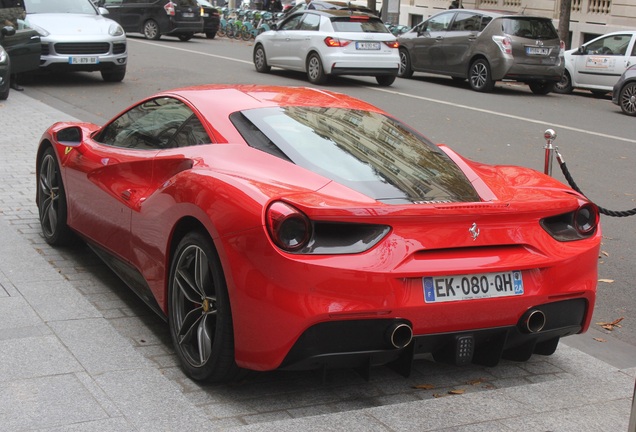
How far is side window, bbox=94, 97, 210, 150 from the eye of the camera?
5500 millimetres

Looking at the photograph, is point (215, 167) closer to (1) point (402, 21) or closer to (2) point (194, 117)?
(2) point (194, 117)

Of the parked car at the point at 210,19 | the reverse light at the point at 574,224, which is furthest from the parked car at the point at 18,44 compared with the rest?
the parked car at the point at 210,19

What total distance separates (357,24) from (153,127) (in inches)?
622

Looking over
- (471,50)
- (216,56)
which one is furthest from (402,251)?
(216,56)

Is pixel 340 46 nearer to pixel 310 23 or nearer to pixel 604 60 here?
pixel 310 23

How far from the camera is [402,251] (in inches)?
170

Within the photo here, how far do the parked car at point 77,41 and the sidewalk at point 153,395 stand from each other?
12.6 m

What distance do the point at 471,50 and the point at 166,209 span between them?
17925 millimetres

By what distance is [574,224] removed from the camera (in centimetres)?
487

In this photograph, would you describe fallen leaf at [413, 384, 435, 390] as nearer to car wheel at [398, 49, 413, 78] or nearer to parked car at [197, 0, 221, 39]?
car wheel at [398, 49, 413, 78]

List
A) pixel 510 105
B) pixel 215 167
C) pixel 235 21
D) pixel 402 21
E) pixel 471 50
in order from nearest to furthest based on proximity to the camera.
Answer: pixel 215 167
pixel 510 105
pixel 471 50
pixel 235 21
pixel 402 21

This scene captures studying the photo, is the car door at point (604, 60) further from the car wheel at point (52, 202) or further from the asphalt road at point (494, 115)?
the car wheel at point (52, 202)

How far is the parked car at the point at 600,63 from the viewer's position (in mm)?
21406

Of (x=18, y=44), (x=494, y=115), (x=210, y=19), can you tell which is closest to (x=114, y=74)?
(x=18, y=44)
